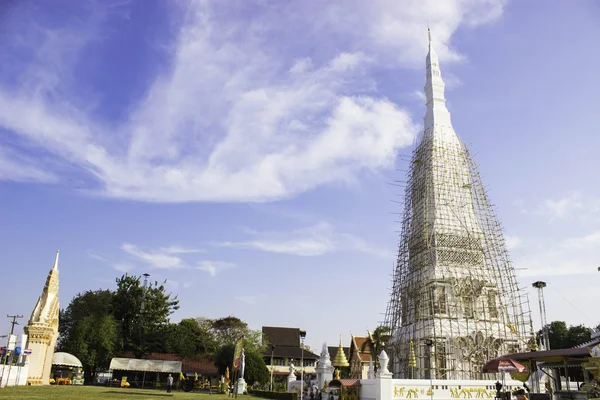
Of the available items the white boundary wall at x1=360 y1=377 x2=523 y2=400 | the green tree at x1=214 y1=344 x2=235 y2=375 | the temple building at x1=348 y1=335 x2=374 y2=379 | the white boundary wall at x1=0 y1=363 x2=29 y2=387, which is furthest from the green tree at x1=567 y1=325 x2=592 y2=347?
the white boundary wall at x1=0 y1=363 x2=29 y2=387

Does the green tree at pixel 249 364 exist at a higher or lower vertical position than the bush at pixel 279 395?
higher

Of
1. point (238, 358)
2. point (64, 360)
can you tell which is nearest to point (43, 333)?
point (64, 360)

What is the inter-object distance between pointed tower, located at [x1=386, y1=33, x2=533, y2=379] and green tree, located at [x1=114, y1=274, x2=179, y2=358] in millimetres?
28611

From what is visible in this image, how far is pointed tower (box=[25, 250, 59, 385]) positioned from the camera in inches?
1313

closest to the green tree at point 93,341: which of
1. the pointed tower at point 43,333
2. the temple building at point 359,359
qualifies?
the pointed tower at point 43,333

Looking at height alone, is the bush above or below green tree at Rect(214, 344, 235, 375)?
below

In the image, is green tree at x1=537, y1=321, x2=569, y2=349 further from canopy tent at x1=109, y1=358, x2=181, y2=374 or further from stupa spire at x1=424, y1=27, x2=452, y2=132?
canopy tent at x1=109, y1=358, x2=181, y2=374

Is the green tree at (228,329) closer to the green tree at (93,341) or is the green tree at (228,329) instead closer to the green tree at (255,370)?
the green tree at (255,370)

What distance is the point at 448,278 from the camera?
121 feet

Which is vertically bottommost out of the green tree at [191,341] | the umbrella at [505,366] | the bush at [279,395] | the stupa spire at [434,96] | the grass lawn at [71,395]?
the bush at [279,395]

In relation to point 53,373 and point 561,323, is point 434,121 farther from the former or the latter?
point 53,373

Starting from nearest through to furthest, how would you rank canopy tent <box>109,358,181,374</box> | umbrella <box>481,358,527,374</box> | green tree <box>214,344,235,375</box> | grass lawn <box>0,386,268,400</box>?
umbrella <box>481,358,527,374</box> → grass lawn <box>0,386,268,400</box> → canopy tent <box>109,358,181,374</box> → green tree <box>214,344,235,375</box>

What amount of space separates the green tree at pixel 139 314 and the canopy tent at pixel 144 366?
749 cm

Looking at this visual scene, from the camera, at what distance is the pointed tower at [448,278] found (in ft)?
113
